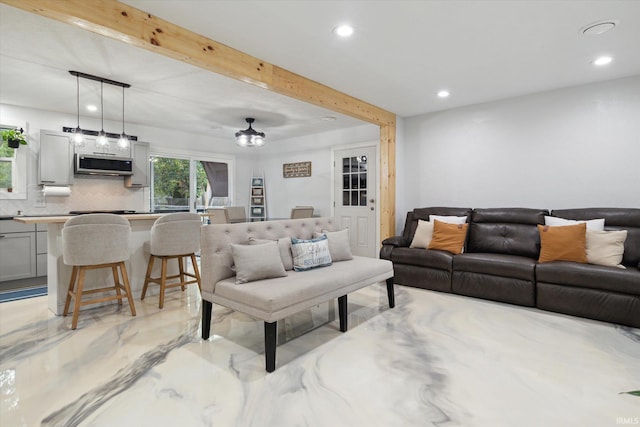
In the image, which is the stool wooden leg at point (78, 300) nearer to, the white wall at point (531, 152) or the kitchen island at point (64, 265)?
the kitchen island at point (64, 265)

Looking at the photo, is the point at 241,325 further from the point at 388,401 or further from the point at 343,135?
the point at 343,135

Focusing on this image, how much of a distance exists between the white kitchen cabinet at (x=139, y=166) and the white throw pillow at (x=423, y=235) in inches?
179

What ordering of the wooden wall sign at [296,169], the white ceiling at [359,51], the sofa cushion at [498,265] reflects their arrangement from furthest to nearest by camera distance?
1. the wooden wall sign at [296,169]
2. the sofa cushion at [498,265]
3. the white ceiling at [359,51]

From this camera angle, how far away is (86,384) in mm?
2139

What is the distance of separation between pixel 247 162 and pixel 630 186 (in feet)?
21.6

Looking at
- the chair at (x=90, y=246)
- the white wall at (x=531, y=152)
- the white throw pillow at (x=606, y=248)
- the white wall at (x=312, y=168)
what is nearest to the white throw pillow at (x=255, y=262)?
the chair at (x=90, y=246)

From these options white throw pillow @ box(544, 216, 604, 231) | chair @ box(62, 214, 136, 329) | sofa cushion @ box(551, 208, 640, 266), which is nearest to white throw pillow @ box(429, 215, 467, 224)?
white throw pillow @ box(544, 216, 604, 231)

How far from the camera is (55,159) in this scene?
5.08 m

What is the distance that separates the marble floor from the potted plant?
2637 mm

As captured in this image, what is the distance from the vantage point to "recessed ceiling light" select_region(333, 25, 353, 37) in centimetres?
271

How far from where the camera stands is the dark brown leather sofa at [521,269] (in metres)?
3.05

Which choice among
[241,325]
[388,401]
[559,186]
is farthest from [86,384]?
[559,186]

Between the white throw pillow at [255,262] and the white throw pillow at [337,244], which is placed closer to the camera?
the white throw pillow at [255,262]

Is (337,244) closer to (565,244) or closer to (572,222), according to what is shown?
(565,244)
